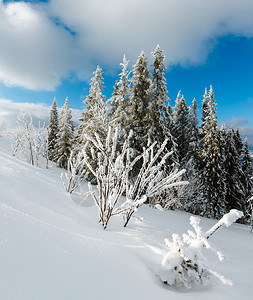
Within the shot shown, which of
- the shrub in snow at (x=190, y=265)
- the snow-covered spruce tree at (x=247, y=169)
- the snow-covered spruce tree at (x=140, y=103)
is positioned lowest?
the shrub in snow at (x=190, y=265)

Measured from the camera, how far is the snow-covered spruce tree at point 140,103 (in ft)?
46.8

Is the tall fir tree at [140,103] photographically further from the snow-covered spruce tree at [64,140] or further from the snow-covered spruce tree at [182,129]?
the snow-covered spruce tree at [64,140]

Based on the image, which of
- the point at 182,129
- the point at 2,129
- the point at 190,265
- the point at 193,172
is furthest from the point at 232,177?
the point at 2,129

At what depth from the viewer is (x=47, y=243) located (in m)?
1.76

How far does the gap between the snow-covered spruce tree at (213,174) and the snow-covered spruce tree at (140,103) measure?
313 inches

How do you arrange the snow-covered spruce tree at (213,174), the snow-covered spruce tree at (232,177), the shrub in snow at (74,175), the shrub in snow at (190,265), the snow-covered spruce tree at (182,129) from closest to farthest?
the shrub in snow at (190,265), the shrub in snow at (74,175), the snow-covered spruce tree at (213,174), the snow-covered spruce tree at (232,177), the snow-covered spruce tree at (182,129)

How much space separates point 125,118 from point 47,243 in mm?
12608

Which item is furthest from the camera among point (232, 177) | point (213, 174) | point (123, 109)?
point (232, 177)

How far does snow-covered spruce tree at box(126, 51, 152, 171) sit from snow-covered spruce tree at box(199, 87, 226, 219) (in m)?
7.94

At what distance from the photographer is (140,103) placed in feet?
48.3

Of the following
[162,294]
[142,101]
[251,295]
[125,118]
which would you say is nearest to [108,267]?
[162,294]

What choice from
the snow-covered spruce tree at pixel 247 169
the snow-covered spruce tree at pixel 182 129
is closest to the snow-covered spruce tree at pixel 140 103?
the snow-covered spruce tree at pixel 182 129

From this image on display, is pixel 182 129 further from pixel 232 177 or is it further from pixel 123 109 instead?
pixel 123 109

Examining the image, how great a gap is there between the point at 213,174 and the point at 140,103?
34.9 feet
